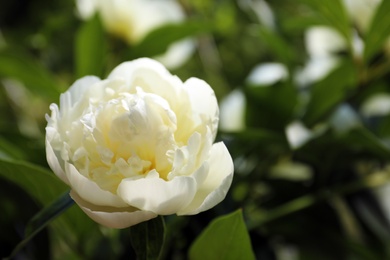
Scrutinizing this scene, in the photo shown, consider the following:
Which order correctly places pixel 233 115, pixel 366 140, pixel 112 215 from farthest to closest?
pixel 233 115
pixel 366 140
pixel 112 215

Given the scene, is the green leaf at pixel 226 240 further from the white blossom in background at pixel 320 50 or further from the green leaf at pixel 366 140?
the white blossom in background at pixel 320 50

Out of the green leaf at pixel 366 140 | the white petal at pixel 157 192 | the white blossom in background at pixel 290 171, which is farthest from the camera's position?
the white blossom in background at pixel 290 171

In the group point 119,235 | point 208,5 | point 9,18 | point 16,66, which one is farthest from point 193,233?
point 9,18

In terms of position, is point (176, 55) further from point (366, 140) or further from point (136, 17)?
point (366, 140)

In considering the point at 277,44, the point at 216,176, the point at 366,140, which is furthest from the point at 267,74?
the point at 216,176

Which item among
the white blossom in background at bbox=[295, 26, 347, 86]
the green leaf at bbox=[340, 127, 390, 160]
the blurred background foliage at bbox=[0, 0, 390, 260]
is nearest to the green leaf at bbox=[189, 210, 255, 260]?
the blurred background foliage at bbox=[0, 0, 390, 260]

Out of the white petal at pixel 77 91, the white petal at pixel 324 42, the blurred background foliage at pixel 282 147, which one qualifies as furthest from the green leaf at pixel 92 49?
the white petal at pixel 324 42

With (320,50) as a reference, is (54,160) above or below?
above
